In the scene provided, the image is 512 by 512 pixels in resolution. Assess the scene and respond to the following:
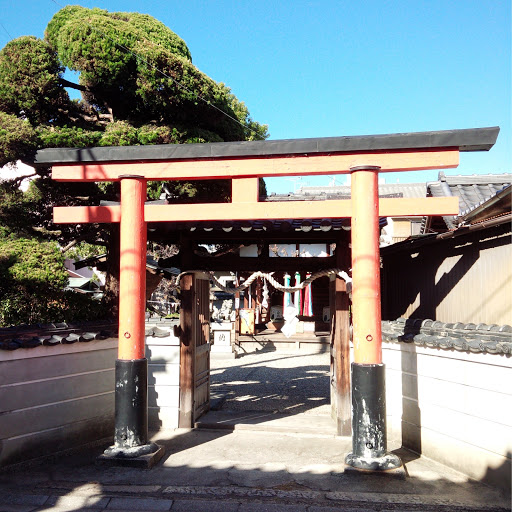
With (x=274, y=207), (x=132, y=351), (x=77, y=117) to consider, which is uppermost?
(x=77, y=117)

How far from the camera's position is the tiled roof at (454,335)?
5.32 meters

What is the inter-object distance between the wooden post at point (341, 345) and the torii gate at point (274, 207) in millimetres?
1744

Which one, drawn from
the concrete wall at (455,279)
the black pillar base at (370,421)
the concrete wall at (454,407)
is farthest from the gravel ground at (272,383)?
the black pillar base at (370,421)

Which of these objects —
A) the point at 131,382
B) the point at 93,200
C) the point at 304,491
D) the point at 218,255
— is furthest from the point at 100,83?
the point at 304,491

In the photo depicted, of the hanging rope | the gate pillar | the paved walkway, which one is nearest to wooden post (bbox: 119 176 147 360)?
the gate pillar

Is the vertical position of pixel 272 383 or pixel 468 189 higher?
pixel 468 189

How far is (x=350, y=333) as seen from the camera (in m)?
8.07

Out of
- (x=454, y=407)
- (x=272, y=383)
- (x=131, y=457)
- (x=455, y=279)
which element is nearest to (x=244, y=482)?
(x=131, y=457)

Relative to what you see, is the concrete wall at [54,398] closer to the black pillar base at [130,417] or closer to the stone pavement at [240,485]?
the stone pavement at [240,485]

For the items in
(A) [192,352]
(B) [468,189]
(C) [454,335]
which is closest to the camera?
(C) [454,335]

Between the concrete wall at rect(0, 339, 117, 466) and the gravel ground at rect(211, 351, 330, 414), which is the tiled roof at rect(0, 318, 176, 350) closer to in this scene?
the concrete wall at rect(0, 339, 117, 466)

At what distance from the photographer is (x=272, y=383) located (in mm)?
12898

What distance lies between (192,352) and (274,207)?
3.30 meters

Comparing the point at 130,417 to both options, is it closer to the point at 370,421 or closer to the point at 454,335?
the point at 370,421
